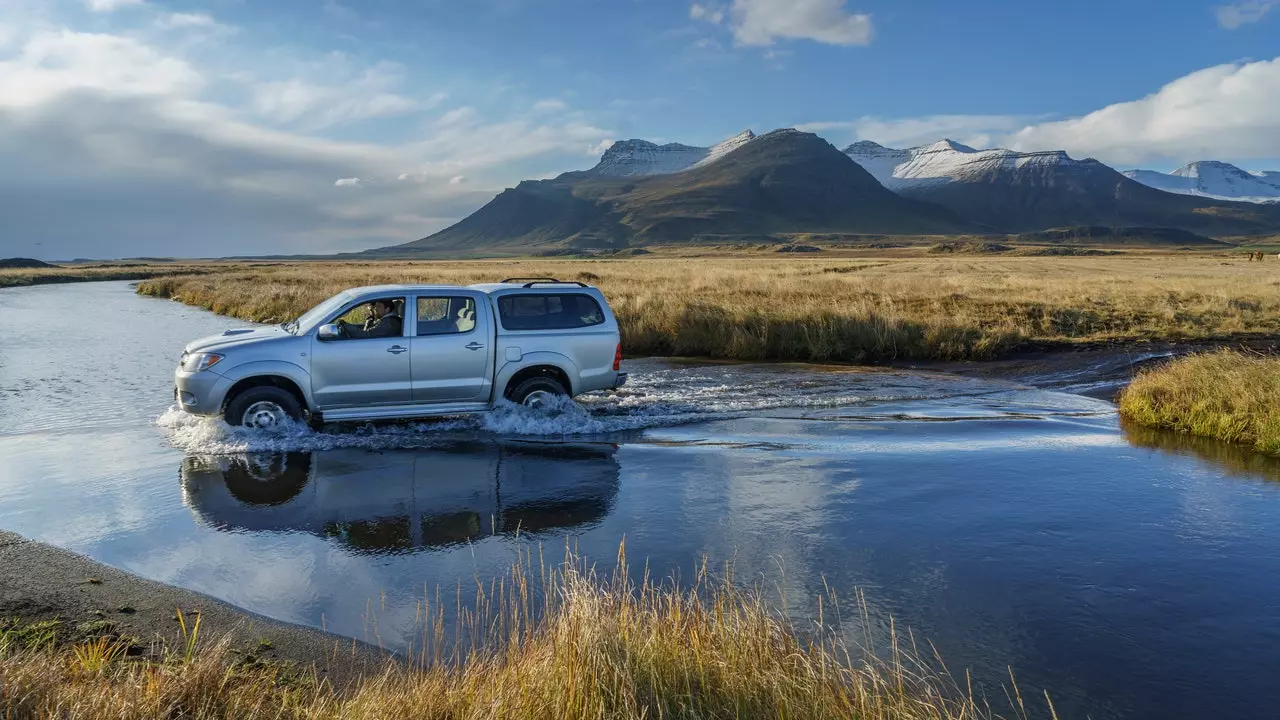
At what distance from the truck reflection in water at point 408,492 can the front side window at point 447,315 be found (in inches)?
60.2

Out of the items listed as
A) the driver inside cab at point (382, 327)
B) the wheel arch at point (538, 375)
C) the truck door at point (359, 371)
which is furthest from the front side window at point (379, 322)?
the wheel arch at point (538, 375)

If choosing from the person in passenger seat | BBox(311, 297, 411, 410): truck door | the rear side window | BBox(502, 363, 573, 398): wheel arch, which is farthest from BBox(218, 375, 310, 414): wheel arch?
the rear side window

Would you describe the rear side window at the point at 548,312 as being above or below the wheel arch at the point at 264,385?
above

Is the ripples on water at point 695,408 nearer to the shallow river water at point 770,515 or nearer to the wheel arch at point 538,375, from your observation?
the shallow river water at point 770,515

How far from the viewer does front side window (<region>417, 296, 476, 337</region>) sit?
11.0 metres

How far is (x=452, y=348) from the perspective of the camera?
1096 centimetres

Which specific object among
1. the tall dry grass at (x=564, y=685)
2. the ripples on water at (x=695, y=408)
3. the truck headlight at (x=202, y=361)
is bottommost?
the ripples on water at (x=695, y=408)

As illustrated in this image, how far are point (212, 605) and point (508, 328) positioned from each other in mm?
6033

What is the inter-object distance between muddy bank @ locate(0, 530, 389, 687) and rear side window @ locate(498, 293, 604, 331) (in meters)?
5.87

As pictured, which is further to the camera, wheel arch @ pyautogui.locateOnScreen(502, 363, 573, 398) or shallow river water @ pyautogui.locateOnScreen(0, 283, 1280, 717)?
wheel arch @ pyautogui.locateOnScreen(502, 363, 573, 398)

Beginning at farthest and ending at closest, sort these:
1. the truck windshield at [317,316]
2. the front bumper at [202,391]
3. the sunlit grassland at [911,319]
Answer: the sunlit grassland at [911,319]
the truck windshield at [317,316]
the front bumper at [202,391]

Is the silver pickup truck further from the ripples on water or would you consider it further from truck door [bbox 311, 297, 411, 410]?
the ripples on water

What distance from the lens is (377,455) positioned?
1027cm

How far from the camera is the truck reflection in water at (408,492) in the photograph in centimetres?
752
